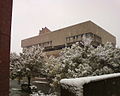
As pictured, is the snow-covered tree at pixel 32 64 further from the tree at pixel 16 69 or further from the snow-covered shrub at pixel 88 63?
the snow-covered shrub at pixel 88 63

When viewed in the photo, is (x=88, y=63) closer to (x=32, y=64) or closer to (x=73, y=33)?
(x=32, y=64)

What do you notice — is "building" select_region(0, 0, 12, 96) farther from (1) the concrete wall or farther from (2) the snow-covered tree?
(1) the concrete wall

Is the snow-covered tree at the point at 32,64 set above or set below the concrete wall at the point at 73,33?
below

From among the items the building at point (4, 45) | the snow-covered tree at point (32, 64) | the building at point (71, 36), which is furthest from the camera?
the building at point (71, 36)

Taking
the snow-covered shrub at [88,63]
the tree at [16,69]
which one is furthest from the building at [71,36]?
the snow-covered shrub at [88,63]

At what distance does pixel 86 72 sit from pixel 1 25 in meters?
9.93

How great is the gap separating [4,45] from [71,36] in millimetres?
29044

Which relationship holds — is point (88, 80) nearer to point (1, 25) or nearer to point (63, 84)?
point (63, 84)

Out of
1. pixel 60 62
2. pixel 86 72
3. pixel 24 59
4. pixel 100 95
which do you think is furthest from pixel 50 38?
pixel 100 95

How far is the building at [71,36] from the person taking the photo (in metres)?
29.5

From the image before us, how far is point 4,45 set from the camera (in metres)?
3.19

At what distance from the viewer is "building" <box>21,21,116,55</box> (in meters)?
29.5

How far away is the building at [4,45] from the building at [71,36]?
2269 centimetres

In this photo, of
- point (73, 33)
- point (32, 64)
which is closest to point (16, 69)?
point (32, 64)
